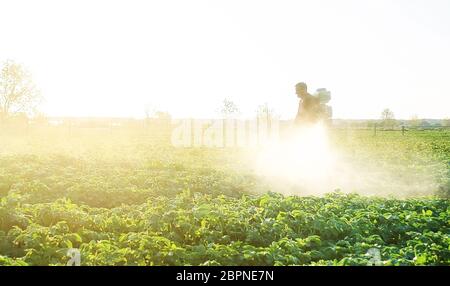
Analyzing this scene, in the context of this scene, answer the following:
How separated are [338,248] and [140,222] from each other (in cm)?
302

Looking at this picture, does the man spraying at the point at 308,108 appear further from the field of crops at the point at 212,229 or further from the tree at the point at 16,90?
the tree at the point at 16,90

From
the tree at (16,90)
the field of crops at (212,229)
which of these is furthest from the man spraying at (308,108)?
the tree at (16,90)

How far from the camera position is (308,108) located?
15500 mm

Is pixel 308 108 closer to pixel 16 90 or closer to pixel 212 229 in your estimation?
pixel 212 229

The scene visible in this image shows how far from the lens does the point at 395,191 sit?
1335 centimetres

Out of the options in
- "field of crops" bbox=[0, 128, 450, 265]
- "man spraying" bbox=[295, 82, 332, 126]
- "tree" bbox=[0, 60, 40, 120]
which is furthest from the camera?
"tree" bbox=[0, 60, 40, 120]

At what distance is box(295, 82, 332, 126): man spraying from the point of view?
15.5m

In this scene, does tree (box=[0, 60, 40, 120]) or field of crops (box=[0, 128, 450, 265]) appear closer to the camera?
field of crops (box=[0, 128, 450, 265])

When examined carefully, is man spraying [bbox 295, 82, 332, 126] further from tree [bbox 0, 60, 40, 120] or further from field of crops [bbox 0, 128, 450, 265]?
tree [bbox 0, 60, 40, 120]

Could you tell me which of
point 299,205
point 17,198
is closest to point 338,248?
point 299,205

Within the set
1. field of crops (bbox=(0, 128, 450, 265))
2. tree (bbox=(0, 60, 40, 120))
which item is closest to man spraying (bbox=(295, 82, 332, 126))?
field of crops (bbox=(0, 128, 450, 265))

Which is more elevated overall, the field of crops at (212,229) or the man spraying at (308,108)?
the man spraying at (308,108)

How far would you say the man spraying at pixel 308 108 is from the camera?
15.5 metres
